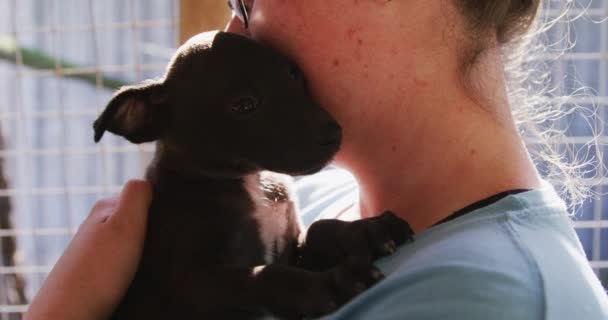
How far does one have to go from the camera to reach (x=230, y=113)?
4.41ft

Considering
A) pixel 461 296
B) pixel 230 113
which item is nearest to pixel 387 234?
pixel 461 296

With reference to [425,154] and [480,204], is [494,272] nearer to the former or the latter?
[480,204]

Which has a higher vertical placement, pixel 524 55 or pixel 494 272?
pixel 524 55

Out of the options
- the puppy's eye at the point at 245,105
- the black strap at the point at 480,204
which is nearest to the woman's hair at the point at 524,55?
the black strap at the point at 480,204

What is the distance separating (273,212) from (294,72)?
0.30 m

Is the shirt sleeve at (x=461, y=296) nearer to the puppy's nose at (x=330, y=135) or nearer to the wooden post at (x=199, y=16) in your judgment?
the puppy's nose at (x=330, y=135)

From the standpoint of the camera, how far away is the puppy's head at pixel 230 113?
51.1 inches

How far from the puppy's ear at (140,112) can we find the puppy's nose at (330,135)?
0.35 metres

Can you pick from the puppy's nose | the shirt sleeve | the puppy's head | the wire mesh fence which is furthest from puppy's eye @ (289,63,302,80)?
the wire mesh fence

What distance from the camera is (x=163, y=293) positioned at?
1.32m

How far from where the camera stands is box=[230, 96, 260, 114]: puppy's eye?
52.3 inches

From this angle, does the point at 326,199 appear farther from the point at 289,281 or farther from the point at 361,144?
the point at 289,281

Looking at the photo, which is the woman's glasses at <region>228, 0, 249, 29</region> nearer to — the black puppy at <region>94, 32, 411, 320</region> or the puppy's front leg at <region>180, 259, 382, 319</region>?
the black puppy at <region>94, 32, 411, 320</region>

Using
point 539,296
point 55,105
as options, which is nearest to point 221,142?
point 539,296
